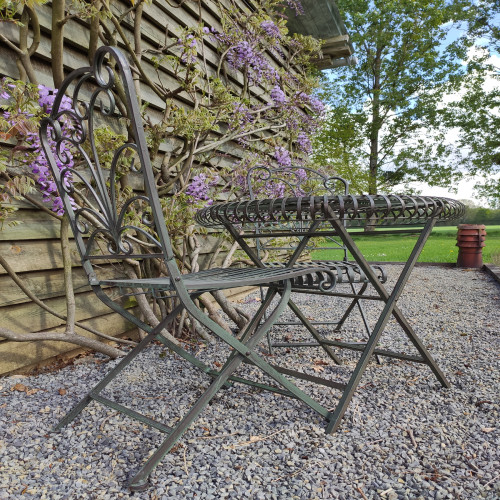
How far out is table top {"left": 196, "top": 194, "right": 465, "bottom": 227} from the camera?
4.28 ft

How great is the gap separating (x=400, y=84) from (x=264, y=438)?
51.3 feet

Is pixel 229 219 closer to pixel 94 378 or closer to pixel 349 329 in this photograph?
pixel 94 378

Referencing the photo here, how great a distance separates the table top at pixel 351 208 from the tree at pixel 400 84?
489 inches

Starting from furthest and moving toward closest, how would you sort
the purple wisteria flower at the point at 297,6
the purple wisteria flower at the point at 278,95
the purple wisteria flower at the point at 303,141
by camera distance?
1. the purple wisteria flower at the point at 297,6
2. the purple wisteria flower at the point at 303,141
3. the purple wisteria flower at the point at 278,95

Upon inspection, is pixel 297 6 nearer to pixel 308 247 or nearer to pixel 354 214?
pixel 308 247

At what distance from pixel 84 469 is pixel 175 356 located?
3.45 feet

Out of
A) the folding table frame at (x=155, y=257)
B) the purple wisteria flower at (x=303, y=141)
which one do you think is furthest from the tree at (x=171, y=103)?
the folding table frame at (x=155, y=257)

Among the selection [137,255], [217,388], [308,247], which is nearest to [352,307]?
[308,247]

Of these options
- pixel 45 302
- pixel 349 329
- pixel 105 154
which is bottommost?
pixel 349 329

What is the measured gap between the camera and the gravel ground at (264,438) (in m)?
1.13

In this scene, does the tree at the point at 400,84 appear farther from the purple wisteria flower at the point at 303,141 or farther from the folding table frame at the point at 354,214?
the folding table frame at the point at 354,214

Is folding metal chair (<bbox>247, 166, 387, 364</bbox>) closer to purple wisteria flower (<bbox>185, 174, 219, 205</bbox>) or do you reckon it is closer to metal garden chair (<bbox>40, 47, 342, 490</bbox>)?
metal garden chair (<bbox>40, 47, 342, 490</bbox>)

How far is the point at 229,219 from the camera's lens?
1674 millimetres

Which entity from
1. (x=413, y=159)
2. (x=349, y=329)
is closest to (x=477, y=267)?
(x=349, y=329)
